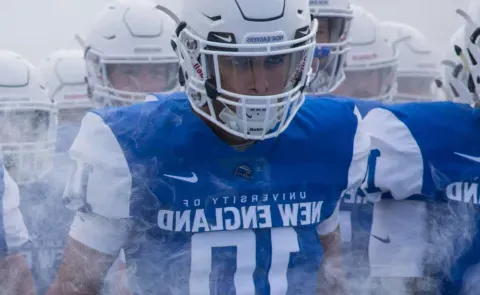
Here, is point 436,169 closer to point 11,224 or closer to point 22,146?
point 11,224

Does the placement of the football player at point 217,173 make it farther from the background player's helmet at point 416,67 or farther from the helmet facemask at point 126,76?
the background player's helmet at point 416,67

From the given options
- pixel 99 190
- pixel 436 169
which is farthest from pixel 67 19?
pixel 99 190

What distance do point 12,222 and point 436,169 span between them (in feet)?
4.28

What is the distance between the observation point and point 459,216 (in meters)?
3.09

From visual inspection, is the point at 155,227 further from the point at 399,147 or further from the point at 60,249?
the point at 399,147

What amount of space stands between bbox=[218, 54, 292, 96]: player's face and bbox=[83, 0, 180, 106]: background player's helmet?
1841mm

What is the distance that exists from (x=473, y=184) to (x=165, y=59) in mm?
1864

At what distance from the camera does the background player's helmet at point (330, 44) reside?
4.13 m

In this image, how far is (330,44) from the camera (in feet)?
13.6

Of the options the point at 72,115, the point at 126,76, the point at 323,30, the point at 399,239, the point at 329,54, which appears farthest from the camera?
the point at 72,115

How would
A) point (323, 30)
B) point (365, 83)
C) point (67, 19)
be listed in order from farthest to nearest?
point (67, 19)
point (365, 83)
point (323, 30)

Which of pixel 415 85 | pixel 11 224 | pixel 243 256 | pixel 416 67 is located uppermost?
pixel 243 256

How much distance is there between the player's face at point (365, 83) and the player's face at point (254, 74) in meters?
2.31

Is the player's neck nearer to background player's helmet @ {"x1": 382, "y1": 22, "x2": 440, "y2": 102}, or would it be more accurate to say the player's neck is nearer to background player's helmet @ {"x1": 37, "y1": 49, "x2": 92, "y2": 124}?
background player's helmet @ {"x1": 37, "y1": 49, "x2": 92, "y2": 124}
